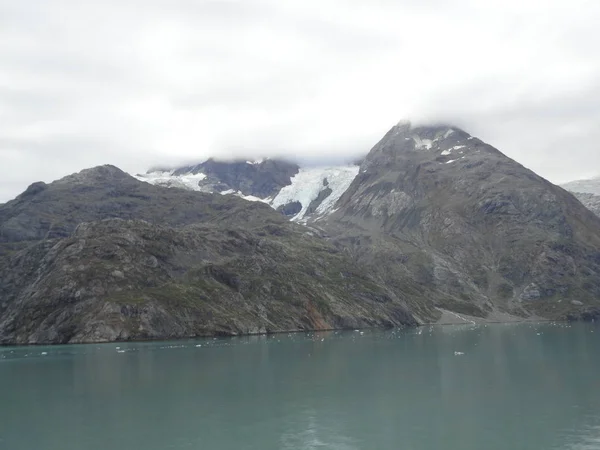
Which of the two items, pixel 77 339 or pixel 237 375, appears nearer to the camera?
pixel 237 375

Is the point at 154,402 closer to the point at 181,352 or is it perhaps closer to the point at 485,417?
the point at 485,417

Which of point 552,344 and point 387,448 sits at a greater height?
point 387,448

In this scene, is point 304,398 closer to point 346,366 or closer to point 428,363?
point 346,366

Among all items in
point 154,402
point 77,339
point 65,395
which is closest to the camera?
point 154,402

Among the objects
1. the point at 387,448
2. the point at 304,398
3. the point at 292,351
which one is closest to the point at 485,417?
the point at 387,448

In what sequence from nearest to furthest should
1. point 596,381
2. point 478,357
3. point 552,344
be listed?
point 596,381 → point 478,357 → point 552,344

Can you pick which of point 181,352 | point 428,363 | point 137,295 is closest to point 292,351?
point 181,352
